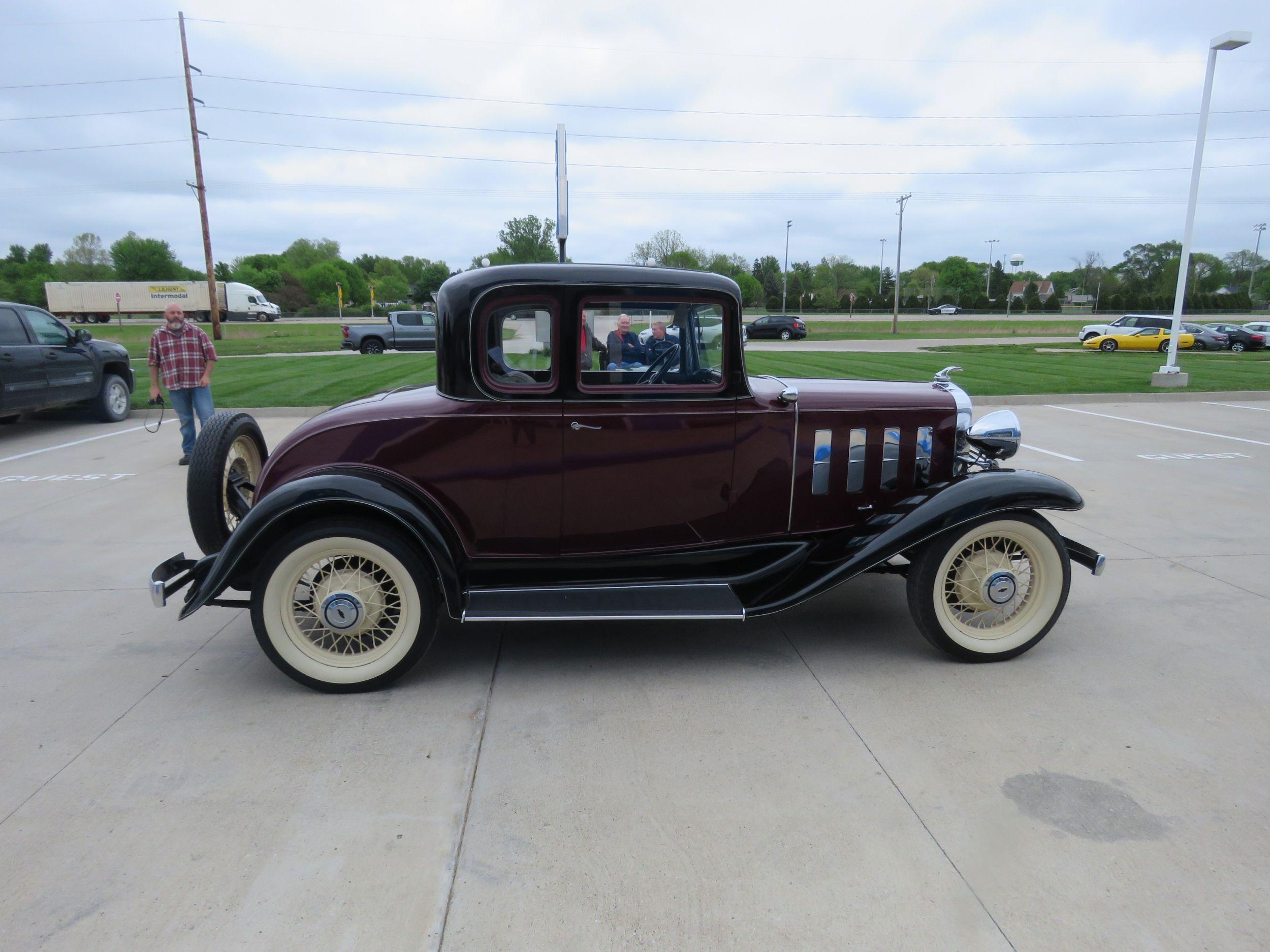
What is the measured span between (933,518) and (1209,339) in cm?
3600

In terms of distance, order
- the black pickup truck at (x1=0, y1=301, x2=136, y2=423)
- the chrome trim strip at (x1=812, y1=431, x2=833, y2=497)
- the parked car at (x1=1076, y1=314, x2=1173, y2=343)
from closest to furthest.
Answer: the chrome trim strip at (x1=812, y1=431, x2=833, y2=497), the black pickup truck at (x1=0, y1=301, x2=136, y2=423), the parked car at (x1=1076, y1=314, x2=1173, y2=343)

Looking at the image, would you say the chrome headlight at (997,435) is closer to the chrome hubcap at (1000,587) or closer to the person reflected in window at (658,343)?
the chrome hubcap at (1000,587)

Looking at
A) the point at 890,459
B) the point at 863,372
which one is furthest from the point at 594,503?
the point at 863,372

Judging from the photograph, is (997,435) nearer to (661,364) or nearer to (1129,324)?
(661,364)

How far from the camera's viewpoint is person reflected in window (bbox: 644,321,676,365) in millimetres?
3832

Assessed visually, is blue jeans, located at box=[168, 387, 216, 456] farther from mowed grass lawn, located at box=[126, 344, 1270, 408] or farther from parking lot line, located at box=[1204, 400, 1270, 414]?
parking lot line, located at box=[1204, 400, 1270, 414]

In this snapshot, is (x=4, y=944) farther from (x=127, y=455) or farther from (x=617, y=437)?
(x=127, y=455)

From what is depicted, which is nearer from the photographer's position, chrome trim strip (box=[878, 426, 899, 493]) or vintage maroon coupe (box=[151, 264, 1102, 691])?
vintage maroon coupe (box=[151, 264, 1102, 691])

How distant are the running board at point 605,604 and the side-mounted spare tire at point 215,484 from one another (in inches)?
60.5

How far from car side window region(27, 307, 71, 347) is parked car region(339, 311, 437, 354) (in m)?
15.1

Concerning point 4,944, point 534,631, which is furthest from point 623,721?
point 4,944

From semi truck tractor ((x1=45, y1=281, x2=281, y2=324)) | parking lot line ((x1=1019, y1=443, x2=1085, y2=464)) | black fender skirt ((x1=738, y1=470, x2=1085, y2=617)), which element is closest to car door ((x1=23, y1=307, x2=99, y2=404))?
black fender skirt ((x1=738, y1=470, x2=1085, y2=617))

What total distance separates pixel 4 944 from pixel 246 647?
2.01 m

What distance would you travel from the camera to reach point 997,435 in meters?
4.23
